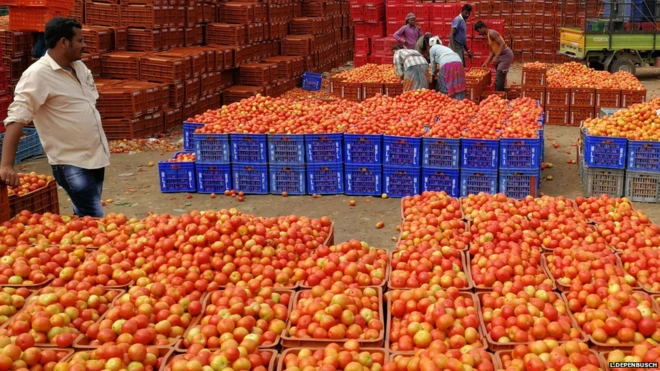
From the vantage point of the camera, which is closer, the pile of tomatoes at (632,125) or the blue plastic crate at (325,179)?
the pile of tomatoes at (632,125)

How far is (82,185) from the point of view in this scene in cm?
591

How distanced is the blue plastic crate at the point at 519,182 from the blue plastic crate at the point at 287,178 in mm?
2843

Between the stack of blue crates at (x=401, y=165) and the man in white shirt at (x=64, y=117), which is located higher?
the man in white shirt at (x=64, y=117)

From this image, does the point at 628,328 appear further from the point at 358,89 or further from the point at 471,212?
the point at 358,89

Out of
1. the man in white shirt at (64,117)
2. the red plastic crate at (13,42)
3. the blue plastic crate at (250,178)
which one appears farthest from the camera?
the red plastic crate at (13,42)

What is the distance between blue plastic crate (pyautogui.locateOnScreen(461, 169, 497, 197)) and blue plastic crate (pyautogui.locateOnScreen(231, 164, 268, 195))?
9.44 feet

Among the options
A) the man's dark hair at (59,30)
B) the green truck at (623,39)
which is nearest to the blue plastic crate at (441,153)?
the man's dark hair at (59,30)

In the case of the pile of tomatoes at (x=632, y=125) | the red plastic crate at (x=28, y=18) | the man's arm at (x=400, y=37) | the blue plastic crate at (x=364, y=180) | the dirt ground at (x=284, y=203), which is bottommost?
the dirt ground at (x=284, y=203)

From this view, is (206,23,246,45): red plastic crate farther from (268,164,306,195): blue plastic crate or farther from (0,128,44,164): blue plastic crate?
(268,164,306,195): blue plastic crate

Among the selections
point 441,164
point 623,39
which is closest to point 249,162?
point 441,164

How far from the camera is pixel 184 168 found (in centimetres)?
979

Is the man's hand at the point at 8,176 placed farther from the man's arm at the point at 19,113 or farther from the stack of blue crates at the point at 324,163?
the stack of blue crates at the point at 324,163

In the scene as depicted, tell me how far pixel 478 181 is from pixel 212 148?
3.87 m

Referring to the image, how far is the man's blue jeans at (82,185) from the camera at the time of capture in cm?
584
